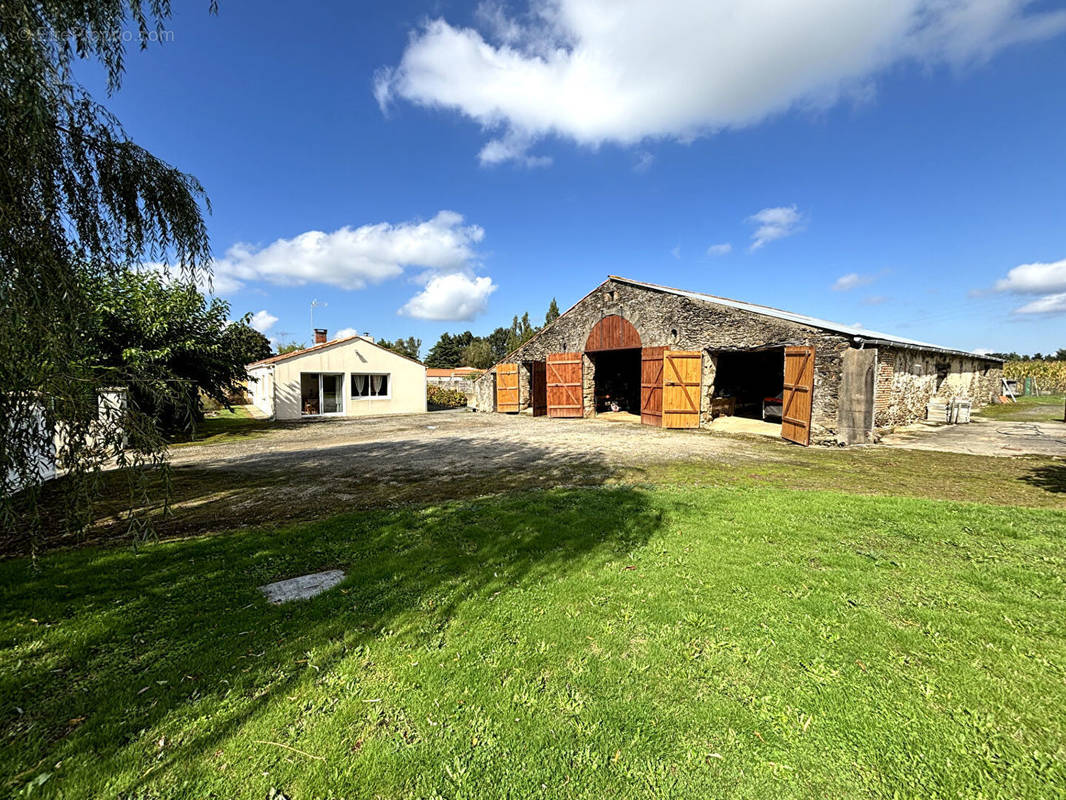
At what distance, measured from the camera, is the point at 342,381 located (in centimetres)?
2000

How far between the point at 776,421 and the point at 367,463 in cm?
1325

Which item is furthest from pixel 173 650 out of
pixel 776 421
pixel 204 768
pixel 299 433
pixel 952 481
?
pixel 776 421

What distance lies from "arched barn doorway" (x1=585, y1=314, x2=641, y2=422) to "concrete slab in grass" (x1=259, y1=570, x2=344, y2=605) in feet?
45.7

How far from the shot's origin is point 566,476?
7051 millimetres

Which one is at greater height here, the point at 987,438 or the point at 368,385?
the point at 368,385

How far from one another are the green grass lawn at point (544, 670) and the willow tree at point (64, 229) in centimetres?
112

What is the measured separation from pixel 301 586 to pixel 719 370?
16.7m

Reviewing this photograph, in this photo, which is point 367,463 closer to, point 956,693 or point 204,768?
point 204,768

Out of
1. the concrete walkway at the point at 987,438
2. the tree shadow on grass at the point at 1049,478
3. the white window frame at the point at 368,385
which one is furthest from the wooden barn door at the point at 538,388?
the tree shadow on grass at the point at 1049,478

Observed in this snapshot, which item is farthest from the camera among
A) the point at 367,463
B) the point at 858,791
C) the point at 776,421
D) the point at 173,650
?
the point at 776,421

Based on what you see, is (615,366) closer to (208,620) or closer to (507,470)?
(507,470)

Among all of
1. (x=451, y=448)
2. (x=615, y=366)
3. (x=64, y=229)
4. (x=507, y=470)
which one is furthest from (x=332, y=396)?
(x=64, y=229)

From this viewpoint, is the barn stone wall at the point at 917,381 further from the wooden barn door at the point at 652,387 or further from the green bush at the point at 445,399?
the green bush at the point at 445,399

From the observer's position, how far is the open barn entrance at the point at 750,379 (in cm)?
1702
